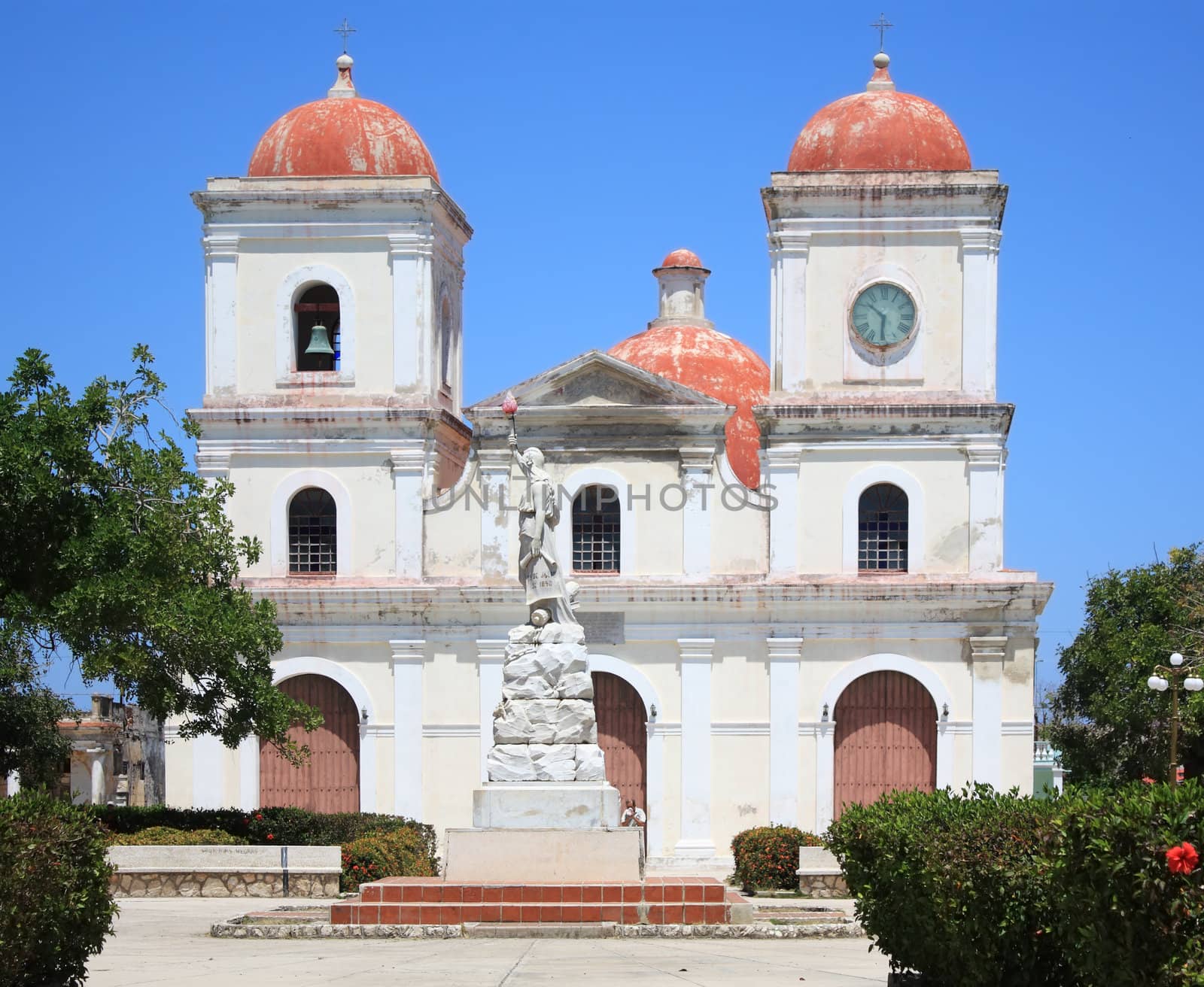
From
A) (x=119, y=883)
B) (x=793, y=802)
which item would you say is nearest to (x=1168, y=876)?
(x=119, y=883)

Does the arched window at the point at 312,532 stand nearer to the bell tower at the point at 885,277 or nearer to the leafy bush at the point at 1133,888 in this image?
the bell tower at the point at 885,277

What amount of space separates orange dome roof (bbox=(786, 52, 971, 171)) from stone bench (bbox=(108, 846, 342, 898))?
14593mm

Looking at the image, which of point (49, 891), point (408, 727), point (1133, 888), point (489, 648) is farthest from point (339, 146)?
point (1133, 888)

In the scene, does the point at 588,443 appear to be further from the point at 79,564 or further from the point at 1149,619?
the point at 1149,619

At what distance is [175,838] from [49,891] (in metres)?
14.2

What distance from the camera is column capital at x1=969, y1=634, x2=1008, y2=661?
3238 cm

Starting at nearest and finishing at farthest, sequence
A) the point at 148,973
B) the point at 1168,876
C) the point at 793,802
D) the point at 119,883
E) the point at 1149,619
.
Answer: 1. the point at 1168,876
2. the point at 148,973
3. the point at 119,883
4. the point at 793,802
5. the point at 1149,619

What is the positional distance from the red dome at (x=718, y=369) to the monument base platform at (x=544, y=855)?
16.6 meters

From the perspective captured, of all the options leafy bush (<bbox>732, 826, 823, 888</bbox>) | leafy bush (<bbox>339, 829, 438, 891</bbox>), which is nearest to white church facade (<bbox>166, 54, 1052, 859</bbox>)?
leafy bush (<bbox>732, 826, 823, 888</bbox>)

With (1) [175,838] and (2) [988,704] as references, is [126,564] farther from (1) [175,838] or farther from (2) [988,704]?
(2) [988,704]

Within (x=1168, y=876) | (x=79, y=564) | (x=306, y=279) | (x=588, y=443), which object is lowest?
(x=1168, y=876)

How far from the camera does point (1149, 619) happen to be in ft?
137

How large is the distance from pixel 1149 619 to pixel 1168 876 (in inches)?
1255

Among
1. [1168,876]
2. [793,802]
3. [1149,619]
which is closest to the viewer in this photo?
[1168,876]
